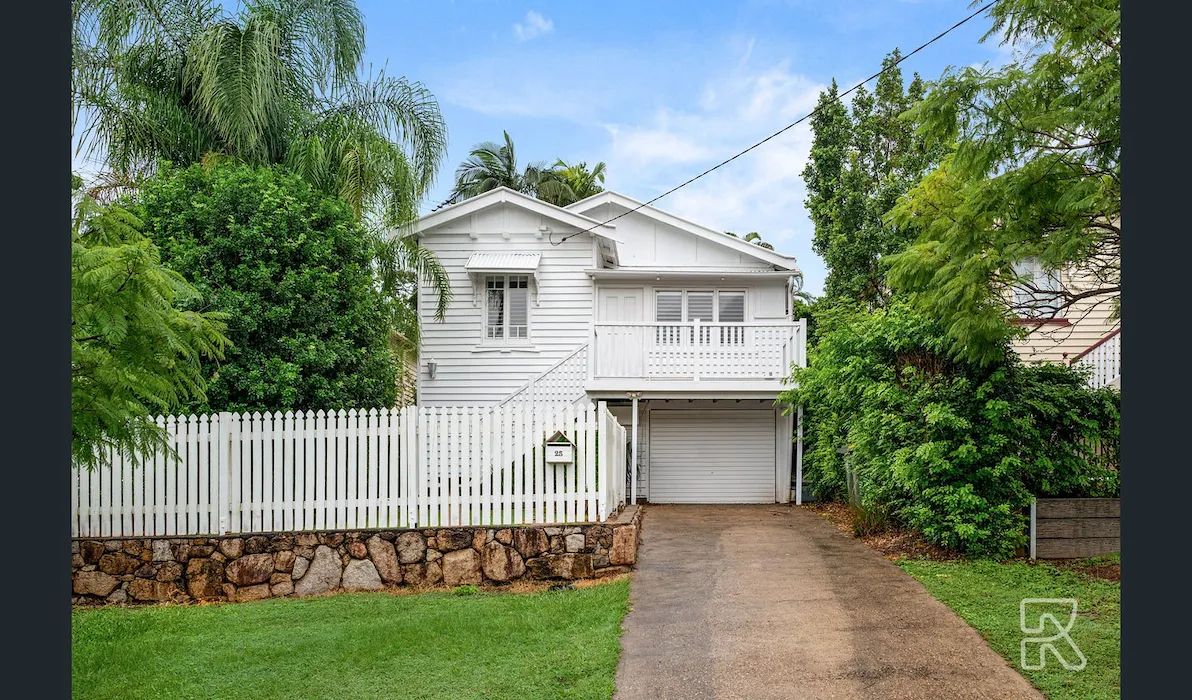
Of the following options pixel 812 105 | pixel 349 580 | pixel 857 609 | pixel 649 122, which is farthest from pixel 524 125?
pixel 857 609

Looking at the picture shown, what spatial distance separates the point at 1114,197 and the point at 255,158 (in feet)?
41.1

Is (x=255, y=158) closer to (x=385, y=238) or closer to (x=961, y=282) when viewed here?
(x=385, y=238)

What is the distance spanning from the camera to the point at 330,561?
34.8 feet

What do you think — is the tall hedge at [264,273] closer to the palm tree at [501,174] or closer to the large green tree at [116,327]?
the large green tree at [116,327]

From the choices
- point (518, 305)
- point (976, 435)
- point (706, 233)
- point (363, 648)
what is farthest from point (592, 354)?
point (363, 648)

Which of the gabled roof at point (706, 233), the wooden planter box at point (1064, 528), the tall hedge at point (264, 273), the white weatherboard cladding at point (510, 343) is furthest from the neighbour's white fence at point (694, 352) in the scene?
the wooden planter box at point (1064, 528)

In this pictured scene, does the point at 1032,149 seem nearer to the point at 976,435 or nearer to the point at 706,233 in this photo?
the point at 976,435

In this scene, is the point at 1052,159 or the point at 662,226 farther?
the point at 662,226

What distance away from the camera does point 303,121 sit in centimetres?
1570

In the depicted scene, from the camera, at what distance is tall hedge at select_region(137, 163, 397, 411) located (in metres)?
12.4

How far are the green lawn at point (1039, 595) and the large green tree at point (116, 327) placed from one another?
6536mm

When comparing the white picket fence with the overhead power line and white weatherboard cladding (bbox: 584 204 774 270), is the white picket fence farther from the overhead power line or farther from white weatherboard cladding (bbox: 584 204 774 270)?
white weatherboard cladding (bbox: 584 204 774 270)

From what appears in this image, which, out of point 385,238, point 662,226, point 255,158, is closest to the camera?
point 255,158

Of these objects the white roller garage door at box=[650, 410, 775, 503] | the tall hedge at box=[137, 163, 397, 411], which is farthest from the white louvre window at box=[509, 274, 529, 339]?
the tall hedge at box=[137, 163, 397, 411]
